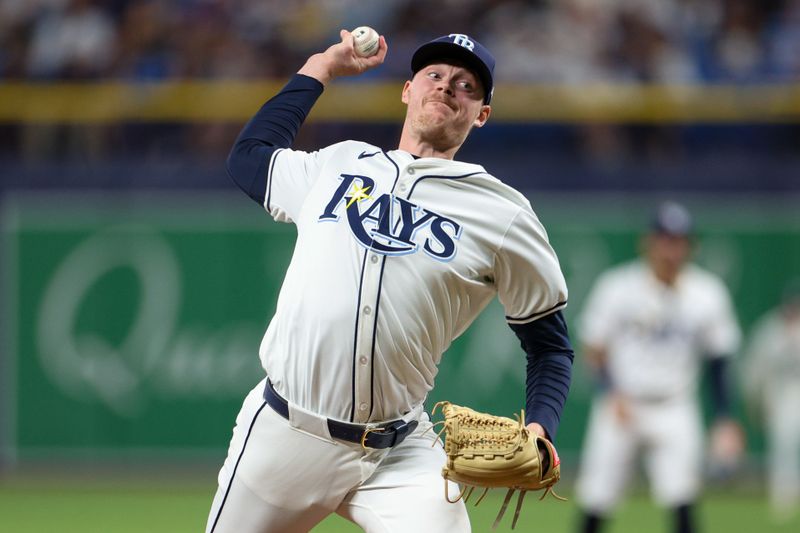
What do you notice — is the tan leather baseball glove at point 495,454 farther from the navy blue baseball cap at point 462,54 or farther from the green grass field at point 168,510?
the green grass field at point 168,510

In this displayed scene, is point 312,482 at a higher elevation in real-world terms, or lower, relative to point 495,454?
lower

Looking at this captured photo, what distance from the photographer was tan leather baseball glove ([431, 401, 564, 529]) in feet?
12.4

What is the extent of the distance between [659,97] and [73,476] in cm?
659

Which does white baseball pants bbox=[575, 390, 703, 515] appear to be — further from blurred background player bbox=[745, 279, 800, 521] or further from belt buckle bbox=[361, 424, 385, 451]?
belt buckle bbox=[361, 424, 385, 451]

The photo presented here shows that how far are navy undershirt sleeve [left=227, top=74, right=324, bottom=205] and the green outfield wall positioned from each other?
7.87 m

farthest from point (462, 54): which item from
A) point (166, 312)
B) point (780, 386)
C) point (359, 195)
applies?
point (166, 312)

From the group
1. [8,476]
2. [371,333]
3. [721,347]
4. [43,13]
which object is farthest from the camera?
[43,13]

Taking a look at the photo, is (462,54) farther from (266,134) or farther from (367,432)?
(367,432)

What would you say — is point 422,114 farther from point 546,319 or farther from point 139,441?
point 139,441

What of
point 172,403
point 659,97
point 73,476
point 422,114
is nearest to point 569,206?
point 659,97

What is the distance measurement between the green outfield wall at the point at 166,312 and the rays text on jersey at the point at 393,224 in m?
8.17

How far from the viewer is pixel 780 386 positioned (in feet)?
38.7

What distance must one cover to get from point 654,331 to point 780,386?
3.82 metres

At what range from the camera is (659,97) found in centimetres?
1263
